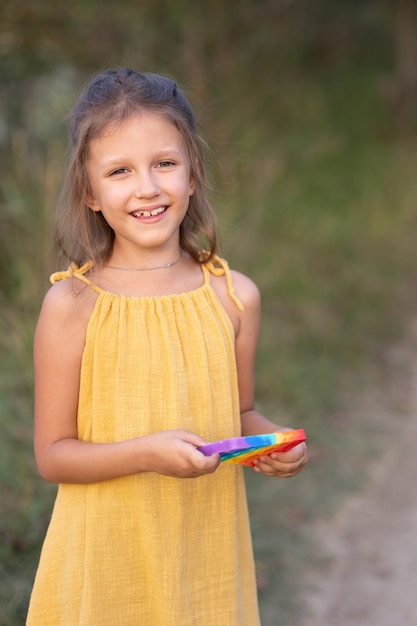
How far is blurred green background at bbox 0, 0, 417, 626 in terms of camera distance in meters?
3.26

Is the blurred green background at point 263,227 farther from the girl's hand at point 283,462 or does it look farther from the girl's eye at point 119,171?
the girl's hand at point 283,462

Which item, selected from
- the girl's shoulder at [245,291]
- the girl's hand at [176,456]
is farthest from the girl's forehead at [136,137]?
the girl's hand at [176,456]

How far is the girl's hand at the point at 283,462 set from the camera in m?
1.82

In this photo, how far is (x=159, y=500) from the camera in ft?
6.03

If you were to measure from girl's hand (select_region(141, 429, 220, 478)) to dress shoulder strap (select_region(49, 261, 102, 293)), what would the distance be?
345 mm

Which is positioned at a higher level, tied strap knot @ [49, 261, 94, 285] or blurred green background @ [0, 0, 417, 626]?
tied strap knot @ [49, 261, 94, 285]

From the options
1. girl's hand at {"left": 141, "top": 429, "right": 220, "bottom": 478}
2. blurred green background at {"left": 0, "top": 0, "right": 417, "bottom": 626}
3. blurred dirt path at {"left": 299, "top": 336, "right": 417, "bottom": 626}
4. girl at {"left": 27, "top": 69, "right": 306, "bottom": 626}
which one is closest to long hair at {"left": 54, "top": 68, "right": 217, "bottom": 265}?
girl at {"left": 27, "top": 69, "right": 306, "bottom": 626}

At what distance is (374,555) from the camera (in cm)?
326

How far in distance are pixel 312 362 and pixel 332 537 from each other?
4.92 feet

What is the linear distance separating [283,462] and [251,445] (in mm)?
220

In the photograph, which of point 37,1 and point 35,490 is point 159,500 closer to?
point 35,490

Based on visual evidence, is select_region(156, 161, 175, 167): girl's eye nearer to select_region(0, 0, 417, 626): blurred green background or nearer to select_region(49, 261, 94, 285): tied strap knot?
select_region(49, 261, 94, 285): tied strap knot

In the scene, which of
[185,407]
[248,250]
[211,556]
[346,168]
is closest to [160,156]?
[185,407]

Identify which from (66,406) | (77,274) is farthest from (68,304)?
(66,406)
